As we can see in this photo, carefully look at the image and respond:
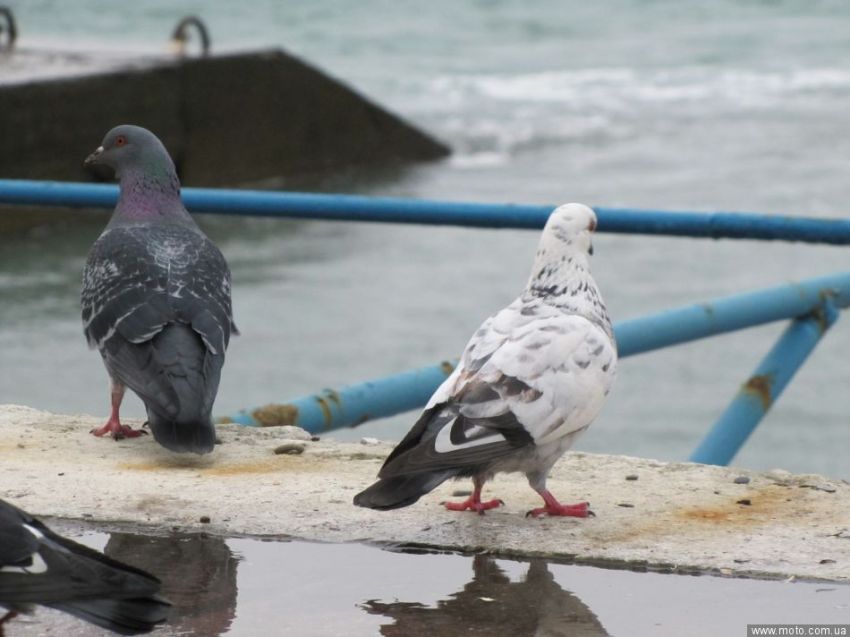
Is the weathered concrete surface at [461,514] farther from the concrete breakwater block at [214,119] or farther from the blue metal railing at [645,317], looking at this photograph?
the concrete breakwater block at [214,119]

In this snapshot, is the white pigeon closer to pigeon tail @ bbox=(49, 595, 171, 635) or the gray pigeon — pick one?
pigeon tail @ bbox=(49, 595, 171, 635)

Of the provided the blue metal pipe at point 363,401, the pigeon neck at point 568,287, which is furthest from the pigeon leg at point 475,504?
the blue metal pipe at point 363,401

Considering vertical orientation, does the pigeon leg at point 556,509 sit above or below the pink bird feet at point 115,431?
above

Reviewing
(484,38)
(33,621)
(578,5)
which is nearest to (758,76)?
(484,38)

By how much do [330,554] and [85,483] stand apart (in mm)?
724

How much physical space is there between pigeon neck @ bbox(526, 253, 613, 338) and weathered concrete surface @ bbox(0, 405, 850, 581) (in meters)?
0.43

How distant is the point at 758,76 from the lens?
24.9 meters

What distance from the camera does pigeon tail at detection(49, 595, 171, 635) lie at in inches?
109

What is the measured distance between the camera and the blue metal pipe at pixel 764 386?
4.83 metres

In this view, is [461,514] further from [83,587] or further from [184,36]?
[184,36]

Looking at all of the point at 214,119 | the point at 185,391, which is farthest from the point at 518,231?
the point at 185,391

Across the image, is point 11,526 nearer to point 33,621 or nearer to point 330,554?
point 33,621

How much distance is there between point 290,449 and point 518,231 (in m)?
9.95

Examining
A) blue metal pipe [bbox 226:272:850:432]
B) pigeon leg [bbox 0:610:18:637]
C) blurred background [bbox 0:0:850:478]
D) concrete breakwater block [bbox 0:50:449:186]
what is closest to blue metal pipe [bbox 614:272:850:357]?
blue metal pipe [bbox 226:272:850:432]
